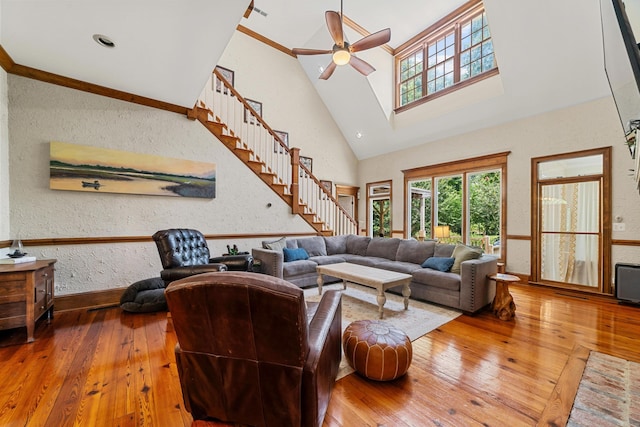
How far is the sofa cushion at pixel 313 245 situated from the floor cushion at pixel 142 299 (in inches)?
101

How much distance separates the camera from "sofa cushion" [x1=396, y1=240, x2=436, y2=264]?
453cm

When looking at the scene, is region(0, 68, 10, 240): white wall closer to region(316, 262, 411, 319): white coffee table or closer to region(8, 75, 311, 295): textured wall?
region(8, 75, 311, 295): textured wall

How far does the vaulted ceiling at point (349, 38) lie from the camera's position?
2393 mm

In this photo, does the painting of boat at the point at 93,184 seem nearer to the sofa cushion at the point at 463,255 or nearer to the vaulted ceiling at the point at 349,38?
the vaulted ceiling at the point at 349,38

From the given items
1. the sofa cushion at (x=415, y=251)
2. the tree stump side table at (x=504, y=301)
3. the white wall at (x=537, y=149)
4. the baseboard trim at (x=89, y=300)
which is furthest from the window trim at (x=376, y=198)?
the baseboard trim at (x=89, y=300)

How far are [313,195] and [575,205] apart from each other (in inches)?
196

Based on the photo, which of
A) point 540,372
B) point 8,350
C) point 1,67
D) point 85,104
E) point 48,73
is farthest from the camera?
point 85,104

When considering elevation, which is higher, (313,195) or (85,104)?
(85,104)

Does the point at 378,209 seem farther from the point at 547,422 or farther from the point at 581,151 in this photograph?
the point at 547,422

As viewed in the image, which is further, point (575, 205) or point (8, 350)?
point (575, 205)

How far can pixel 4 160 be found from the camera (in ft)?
10.2

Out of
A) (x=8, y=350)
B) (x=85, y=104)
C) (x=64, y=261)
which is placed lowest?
(x=8, y=350)

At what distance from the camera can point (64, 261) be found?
11.4 feet

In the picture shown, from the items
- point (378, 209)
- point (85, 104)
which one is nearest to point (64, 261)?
point (85, 104)
